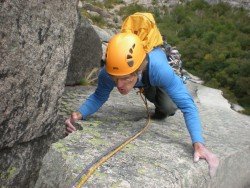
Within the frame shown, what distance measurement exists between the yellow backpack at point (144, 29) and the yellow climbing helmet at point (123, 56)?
0.39m

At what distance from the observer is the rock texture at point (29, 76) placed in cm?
368

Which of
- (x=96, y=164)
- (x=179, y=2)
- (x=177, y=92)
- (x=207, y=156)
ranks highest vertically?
(x=177, y=92)

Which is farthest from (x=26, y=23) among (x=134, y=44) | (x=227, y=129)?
(x=227, y=129)

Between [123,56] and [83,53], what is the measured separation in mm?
3616

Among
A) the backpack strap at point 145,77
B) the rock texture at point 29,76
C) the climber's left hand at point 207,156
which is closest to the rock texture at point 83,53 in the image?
the backpack strap at point 145,77

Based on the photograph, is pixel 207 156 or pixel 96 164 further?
pixel 207 156

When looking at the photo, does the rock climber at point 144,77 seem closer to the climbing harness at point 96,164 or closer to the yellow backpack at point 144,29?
the yellow backpack at point 144,29

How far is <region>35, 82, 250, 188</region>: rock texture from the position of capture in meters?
4.05

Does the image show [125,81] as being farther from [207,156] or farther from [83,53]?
[83,53]

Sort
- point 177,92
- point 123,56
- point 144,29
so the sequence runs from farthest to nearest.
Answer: point 144,29
point 177,92
point 123,56

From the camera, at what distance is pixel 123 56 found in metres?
4.48

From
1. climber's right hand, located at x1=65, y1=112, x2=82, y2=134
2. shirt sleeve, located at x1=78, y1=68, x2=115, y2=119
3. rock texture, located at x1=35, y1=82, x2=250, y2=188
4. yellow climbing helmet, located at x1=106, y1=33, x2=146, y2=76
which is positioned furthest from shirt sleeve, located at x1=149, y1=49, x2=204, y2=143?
climber's right hand, located at x1=65, y1=112, x2=82, y2=134

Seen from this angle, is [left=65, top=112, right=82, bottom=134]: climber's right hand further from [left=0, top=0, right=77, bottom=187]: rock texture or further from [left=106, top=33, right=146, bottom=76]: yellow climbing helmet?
[left=106, top=33, right=146, bottom=76]: yellow climbing helmet

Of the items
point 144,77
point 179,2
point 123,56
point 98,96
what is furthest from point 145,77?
point 179,2
